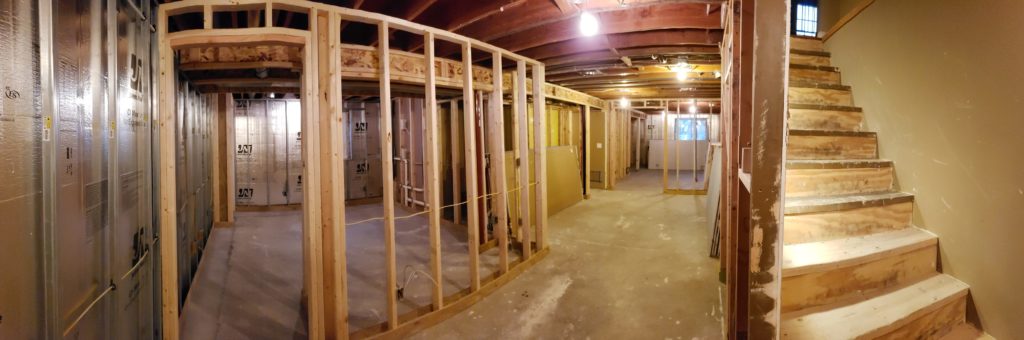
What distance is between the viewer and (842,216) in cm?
226

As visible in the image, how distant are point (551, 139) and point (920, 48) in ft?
18.5

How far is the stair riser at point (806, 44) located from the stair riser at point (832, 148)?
5.57ft

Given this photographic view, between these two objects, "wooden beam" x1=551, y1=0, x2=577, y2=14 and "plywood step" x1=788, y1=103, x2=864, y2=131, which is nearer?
"plywood step" x1=788, y1=103, x2=864, y2=131

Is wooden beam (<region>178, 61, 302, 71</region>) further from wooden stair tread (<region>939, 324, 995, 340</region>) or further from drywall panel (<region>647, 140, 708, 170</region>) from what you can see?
drywall panel (<region>647, 140, 708, 170</region>)

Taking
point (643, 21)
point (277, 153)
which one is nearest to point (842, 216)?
point (643, 21)

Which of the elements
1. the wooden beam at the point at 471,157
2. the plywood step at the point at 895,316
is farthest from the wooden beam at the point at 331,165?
the plywood step at the point at 895,316

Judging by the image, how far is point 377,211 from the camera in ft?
25.7

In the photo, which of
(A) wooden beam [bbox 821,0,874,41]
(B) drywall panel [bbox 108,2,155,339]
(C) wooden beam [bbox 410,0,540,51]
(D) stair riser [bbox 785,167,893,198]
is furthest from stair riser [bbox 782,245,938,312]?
(B) drywall panel [bbox 108,2,155,339]

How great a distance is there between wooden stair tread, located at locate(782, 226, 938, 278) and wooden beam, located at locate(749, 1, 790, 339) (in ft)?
1.80

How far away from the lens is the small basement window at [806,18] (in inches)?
212

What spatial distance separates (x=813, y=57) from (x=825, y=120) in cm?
116

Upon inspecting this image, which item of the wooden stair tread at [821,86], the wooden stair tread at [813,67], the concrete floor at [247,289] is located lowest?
the concrete floor at [247,289]

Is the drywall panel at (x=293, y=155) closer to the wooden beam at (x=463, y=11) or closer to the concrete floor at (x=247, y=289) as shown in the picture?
the concrete floor at (x=247, y=289)

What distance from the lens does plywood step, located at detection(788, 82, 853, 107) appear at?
10.2 feet
